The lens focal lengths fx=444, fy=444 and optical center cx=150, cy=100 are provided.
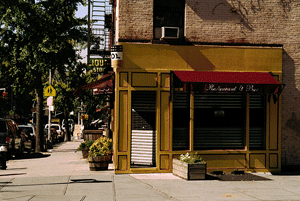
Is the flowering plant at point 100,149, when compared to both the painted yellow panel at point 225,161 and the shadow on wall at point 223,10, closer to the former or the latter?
the painted yellow panel at point 225,161

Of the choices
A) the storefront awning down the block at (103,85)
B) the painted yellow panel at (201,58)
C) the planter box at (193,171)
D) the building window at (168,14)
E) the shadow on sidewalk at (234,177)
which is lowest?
the shadow on sidewalk at (234,177)

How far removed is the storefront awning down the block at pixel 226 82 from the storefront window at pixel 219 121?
85 centimetres

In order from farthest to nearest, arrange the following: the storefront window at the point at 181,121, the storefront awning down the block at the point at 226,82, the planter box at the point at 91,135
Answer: the planter box at the point at 91,135
the storefront window at the point at 181,121
the storefront awning down the block at the point at 226,82

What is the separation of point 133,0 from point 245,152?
629cm

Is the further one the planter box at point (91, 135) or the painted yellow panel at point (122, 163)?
the planter box at point (91, 135)

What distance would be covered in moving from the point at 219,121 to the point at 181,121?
4.44 feet

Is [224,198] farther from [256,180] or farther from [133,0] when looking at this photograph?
[133,0]

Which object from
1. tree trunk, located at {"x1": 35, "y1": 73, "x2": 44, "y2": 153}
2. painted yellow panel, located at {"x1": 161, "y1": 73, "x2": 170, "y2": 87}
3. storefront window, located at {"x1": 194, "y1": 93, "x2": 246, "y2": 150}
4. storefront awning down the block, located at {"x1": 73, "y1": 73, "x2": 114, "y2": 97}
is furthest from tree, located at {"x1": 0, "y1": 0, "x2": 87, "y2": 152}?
storefront window, located at {"x1": 194, "y1": 93, "x2": 246, "y2": 150}

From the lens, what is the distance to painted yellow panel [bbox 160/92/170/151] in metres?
14.4

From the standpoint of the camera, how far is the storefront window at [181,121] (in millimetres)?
14727

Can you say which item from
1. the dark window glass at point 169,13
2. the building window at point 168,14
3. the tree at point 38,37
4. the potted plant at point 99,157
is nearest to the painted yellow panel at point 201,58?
the building window at point 168,14

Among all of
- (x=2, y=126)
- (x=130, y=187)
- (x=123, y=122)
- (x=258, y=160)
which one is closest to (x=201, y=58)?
(x=123, y=122)

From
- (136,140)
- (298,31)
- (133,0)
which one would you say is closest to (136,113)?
(136,140)

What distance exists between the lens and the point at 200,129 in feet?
49.1
